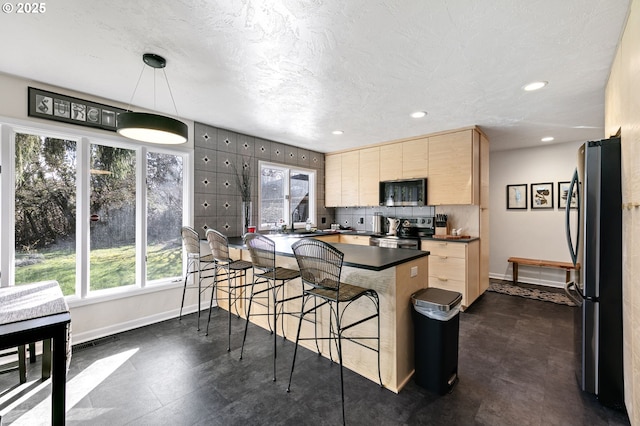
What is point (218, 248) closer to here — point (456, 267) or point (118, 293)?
point (118, 293)

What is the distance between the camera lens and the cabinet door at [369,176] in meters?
4.66

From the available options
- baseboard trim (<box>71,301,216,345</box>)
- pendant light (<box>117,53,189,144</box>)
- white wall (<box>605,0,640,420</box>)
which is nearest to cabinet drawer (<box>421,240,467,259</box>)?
white wall (<box>605,0,640,420</box>)

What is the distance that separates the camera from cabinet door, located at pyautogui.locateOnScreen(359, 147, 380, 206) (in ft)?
15.3

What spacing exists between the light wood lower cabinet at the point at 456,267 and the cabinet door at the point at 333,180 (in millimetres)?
1942

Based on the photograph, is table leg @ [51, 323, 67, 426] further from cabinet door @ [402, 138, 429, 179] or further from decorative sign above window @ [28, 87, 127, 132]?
cabinet door @ [402, 138, 429, 179]

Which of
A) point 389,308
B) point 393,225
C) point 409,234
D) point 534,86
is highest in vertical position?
point 534,86

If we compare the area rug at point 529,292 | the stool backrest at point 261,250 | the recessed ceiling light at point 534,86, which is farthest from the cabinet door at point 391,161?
the stool backrest at point 261,250

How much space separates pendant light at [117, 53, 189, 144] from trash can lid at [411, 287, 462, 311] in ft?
7.02

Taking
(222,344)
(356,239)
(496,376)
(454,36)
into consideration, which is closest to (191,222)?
(222,344)

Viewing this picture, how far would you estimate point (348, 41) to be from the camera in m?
1.83

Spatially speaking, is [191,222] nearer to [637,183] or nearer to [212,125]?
[212,125]

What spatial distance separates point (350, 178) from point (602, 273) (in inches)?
143

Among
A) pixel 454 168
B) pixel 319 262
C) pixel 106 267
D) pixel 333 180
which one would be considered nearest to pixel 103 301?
pixel 106 267

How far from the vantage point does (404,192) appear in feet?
14.3
